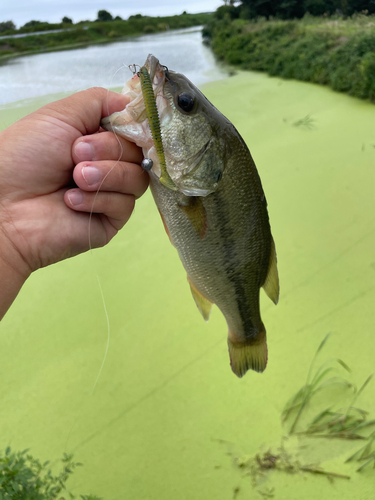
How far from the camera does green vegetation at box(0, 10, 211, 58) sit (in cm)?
820

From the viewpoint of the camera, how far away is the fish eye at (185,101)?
885 millimetres

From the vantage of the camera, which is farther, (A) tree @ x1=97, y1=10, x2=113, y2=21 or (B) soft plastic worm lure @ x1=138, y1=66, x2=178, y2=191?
(A) tree @ x1=97, y1=10, x2=113, y2=21

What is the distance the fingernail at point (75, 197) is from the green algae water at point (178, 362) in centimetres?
126

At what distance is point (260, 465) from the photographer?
154 cm

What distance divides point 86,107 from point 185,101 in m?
0.31

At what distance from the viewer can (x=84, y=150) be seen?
0.93 metres

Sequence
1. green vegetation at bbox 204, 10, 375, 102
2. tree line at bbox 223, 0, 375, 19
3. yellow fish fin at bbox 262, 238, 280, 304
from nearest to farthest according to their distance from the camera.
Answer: yellow fish fin at bbox 262, 238, 280, 304, green vegetation at bbox 204, 10, 375, 102, tree line at bbox 223, 0, 375, 19

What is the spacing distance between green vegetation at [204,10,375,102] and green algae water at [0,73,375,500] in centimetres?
271

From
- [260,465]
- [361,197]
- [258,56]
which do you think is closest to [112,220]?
[260,465]

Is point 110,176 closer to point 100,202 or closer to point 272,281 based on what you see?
point 100,202

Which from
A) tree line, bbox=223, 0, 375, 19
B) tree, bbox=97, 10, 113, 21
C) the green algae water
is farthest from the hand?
tree, bbox=97, 10, 113, 21

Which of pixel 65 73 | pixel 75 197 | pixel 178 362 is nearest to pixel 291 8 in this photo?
pixel 65 73

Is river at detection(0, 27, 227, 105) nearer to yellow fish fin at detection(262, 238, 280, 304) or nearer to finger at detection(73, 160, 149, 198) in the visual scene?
finger at detection(73, 160, 149, 198)

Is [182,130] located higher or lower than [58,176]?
higher
